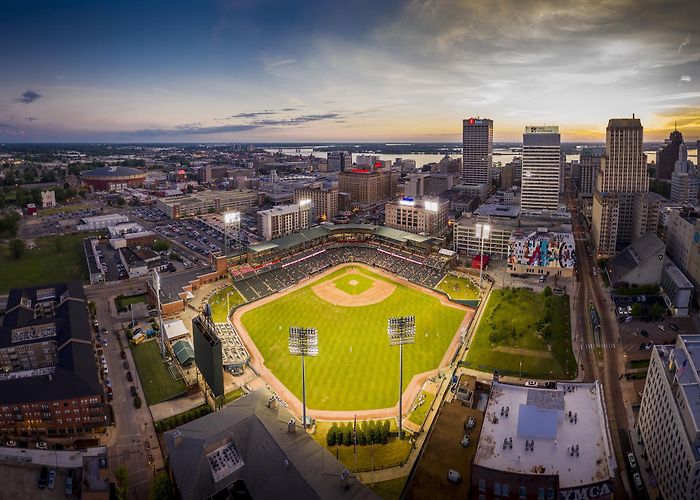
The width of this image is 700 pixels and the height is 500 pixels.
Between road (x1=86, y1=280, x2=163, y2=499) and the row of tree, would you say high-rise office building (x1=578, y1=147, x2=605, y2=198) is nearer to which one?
the row of tree

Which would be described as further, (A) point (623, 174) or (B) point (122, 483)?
(A) point (623, 174)

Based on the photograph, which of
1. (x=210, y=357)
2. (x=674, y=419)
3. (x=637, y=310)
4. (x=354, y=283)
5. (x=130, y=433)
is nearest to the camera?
(x=674, y=419)

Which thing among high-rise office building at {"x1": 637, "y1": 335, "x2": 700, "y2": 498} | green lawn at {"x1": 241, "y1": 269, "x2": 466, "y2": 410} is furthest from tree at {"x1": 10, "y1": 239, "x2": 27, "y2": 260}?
high-rise office building at {"x1": 637, "y1": 335, "x2": 700, "y2": 498}

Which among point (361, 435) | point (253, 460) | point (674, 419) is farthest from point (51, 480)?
point (674, 419)

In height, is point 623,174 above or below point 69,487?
above

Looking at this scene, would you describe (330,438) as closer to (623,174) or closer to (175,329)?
(175,329)

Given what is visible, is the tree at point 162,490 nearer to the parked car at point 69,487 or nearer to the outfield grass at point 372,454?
the parked car at point 69,487

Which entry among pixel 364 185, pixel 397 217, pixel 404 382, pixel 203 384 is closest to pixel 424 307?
pixel 404 382

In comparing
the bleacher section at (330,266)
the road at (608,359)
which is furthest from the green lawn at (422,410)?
the bleacher section at (330,266)
